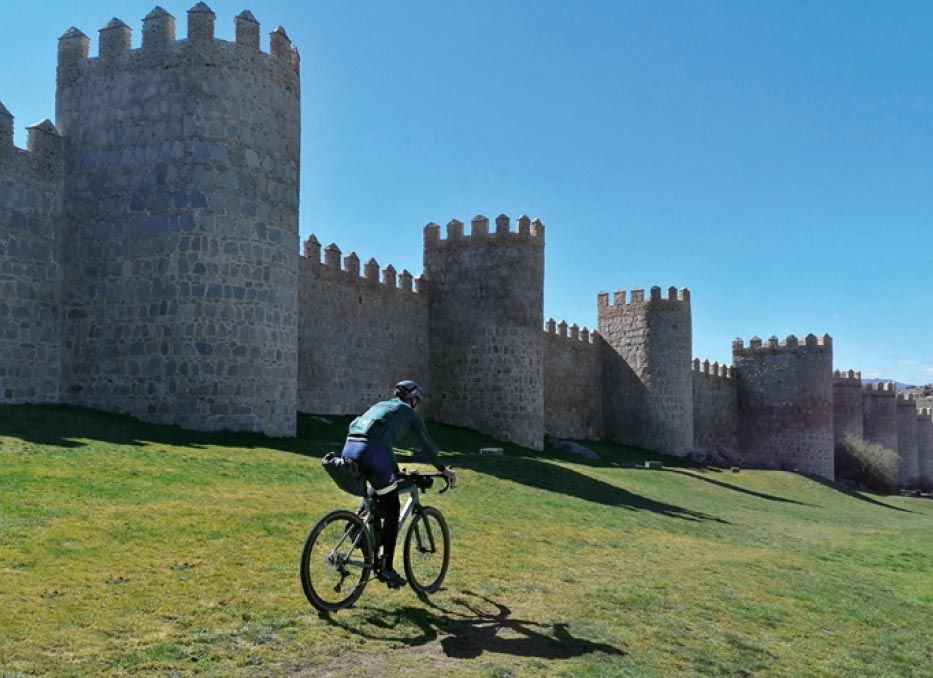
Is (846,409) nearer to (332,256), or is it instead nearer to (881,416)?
(881,416)

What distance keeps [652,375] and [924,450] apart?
28587 mm

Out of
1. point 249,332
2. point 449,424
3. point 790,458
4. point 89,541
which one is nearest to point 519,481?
point 249,332

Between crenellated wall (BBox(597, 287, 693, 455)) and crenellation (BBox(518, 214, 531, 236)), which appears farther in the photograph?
crenellated wall (BBox(597, 287, 693, 455))

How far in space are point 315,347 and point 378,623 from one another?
19.3 m

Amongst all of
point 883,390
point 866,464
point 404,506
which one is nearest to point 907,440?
point 883,390

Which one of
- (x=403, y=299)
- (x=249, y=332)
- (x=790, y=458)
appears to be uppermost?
(x=403, y=299)

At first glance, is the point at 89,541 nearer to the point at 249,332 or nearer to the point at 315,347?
the point at 249,332

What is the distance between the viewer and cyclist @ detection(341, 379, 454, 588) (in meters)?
6.49

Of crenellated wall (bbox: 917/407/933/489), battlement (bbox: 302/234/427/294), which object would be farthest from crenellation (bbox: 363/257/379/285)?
crenellated wall (bbox: 917/407/933/489)

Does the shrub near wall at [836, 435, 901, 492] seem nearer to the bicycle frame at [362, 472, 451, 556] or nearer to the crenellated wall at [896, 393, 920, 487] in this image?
the crenellated wall at [896, 393, 920, 487]

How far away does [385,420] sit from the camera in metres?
6.65

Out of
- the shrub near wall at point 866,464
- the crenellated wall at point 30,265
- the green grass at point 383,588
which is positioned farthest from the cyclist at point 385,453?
the shrub near wall at point 866,464

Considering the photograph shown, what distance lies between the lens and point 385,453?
6566mm

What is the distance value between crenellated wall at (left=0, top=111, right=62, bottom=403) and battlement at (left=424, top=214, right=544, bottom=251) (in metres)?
15.7
